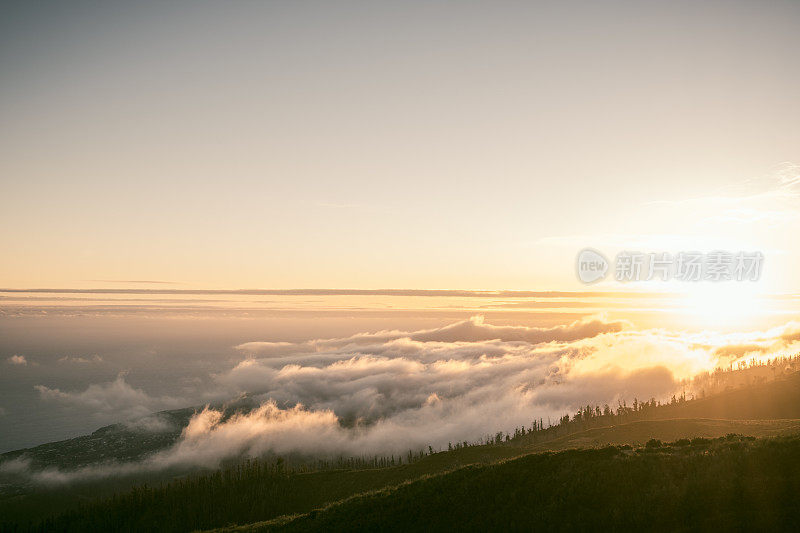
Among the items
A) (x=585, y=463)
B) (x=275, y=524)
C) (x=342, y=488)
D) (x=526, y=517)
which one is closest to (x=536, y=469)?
(x=585, y=463)

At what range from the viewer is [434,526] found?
179 ft

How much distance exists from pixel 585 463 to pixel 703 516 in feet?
55.7

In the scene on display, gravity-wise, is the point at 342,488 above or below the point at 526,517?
below

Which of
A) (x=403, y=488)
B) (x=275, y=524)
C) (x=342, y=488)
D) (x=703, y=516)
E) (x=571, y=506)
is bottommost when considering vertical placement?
(x=342, y=488)

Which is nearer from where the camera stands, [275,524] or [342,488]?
[275,524]

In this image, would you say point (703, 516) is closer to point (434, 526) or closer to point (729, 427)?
point (434, 526)

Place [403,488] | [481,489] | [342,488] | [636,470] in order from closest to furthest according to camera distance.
A: 1. [636,470]
2. [481,489]
3. [403,488]
4. [342,488]

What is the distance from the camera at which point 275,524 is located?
74312 millimetres

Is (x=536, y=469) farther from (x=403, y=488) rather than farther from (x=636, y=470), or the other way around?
(x=403, y=488)

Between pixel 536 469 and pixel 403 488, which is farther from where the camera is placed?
pixel 403 488

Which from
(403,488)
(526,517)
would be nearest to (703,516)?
(526,517)

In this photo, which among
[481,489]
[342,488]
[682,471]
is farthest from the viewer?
[342,488]

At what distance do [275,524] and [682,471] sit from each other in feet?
197

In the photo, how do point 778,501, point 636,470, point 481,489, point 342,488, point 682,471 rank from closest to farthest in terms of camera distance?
point 778,501 → point 682,471 → point 636,470 → point 481,489 → point 342,488
